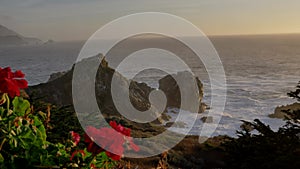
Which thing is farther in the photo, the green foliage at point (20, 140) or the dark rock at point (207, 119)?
the dark rock at point (207, 119)

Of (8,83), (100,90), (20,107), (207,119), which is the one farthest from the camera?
(207,119)

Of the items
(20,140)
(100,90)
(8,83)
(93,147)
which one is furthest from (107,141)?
(100,90)

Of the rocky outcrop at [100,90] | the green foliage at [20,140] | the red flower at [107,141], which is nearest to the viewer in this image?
the green foliage at [20,140]

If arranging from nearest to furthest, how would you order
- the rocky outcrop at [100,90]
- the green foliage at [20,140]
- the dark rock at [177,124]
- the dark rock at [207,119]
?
1. the green foliage at [20,140]
2. the rocky outcrop at [100,90]
3. the dark rock at [177,124]
4. the dark rock at [207,119]

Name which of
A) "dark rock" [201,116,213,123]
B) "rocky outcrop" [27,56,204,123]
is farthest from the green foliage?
"dark rock" [201,116,213,123]

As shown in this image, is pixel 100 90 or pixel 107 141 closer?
pixel 107 141

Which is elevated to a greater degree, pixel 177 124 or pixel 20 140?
pixel 20 140

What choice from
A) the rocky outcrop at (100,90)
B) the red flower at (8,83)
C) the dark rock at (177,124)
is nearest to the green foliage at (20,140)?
the red flower at (8,83)

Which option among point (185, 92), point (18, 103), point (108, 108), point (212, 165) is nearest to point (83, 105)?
point (108, 108)

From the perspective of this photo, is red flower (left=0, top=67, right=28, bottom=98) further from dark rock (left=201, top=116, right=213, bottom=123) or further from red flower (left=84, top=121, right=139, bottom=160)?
dark rock (left=201, top=116, right=213, bottom=123)

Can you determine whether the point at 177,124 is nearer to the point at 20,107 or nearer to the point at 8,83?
the point at 20,107

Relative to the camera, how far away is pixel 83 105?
27.0 metres

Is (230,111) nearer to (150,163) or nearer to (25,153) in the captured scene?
(150,163)

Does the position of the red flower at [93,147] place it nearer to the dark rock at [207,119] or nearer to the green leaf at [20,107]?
the green leaf at [20,107]
